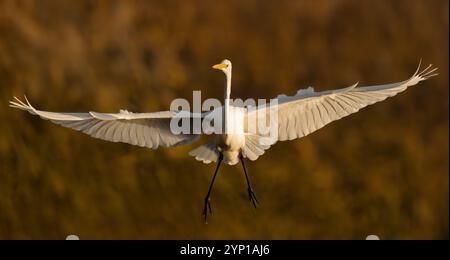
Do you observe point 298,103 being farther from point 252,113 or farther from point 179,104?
point 179,104

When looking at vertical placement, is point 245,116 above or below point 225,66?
below

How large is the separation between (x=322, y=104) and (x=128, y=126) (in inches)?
27.6

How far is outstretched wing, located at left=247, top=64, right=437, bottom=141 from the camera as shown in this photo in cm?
263

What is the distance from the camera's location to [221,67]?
278 centimetres

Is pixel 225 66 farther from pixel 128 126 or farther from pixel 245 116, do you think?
pixel 128 126

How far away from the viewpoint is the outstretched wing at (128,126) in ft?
8.49

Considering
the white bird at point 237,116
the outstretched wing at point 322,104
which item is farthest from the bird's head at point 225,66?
the outstretched wing at point 322,104

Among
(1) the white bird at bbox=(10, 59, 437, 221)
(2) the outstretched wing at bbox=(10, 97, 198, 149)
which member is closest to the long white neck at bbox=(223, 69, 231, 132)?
(1) the white bird at bbox=(10, 59, 437, 221)

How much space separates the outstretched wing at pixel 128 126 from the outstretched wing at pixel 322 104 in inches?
12.7

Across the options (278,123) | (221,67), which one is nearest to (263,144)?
(278,123)

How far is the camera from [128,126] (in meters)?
2.83

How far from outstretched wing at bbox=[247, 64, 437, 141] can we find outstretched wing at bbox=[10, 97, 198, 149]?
0.32 m

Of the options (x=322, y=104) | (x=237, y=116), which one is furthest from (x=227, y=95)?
(x=322, y=104)

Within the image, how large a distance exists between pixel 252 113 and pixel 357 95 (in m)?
0.37
